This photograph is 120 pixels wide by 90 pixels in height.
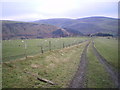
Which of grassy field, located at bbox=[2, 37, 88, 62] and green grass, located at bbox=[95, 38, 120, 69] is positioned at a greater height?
grassy field, located at bbox=[2, 37, 88, 62]

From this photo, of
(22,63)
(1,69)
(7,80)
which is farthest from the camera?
(22,63)

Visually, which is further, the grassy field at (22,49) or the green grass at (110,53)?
the grassy field at (22,49)

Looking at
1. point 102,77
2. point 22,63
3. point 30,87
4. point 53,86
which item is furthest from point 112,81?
point 22,63

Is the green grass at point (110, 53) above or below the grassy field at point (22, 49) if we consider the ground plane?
below

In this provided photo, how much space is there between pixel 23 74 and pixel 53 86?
5777 mm

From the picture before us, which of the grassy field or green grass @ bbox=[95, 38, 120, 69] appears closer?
green grass @ bbox=[95, 38, 120, 69]

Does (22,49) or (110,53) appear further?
(22,49)

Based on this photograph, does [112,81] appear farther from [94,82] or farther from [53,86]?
[53,86]

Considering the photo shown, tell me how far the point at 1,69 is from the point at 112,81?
16785mm

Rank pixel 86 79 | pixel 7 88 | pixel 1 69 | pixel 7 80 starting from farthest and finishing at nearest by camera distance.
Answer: pixel 1 69
pixel 86 79
pixel 7 80
pixel 7 88

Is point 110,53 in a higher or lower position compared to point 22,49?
lower

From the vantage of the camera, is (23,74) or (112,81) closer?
(112,81)

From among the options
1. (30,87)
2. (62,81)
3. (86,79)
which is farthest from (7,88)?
(86,79)

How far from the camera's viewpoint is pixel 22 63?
22922mm
